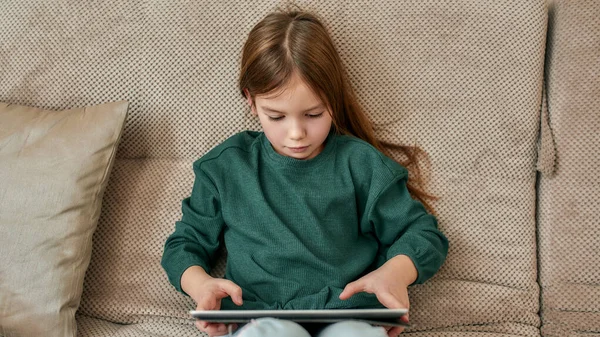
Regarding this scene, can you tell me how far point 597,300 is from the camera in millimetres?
1286

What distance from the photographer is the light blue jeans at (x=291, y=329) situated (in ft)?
3.36

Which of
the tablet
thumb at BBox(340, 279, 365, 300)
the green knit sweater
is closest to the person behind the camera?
the tablet

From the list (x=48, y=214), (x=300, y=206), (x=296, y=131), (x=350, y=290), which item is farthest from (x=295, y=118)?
(x=48, y=214)

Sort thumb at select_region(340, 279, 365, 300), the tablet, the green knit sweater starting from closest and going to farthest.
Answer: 1. the tablet
2. thumb at select_region(340, 279, 365, 300)
3. the green knit sweater

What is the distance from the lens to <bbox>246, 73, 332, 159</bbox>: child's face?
115 centimetres

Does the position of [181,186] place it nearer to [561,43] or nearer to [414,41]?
[414,41]

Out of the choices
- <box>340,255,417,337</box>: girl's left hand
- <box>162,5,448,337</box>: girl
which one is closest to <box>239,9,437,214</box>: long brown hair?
<box>162,5,448,337</box>: girl

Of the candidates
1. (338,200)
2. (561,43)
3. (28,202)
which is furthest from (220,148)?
(561,43)

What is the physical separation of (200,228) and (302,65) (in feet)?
1.34

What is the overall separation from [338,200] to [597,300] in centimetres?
57

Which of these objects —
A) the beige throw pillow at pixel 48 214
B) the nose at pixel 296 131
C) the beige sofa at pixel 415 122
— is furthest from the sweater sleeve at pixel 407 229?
the beige throw pillow at pixel 48 214

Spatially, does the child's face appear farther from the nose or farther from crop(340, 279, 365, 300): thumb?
crop(340, 279, 365, 300): thumb

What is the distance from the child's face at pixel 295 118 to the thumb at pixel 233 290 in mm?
277

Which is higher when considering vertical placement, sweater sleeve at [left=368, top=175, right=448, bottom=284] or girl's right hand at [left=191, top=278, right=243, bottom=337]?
sweater sleeve at [left=368, top=175, right=448, bottom=284]
